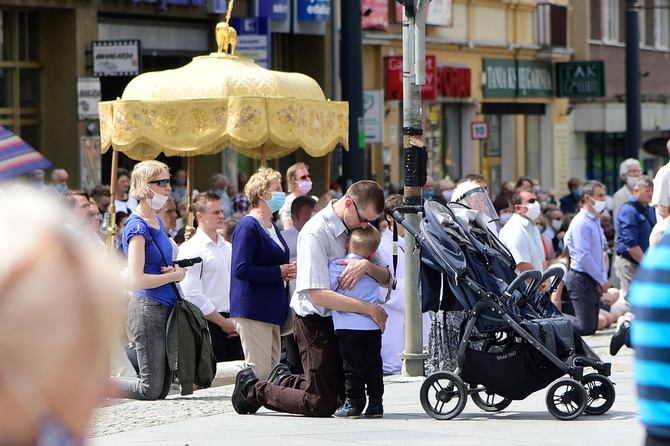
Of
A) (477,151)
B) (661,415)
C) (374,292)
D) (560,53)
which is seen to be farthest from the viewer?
(560,53)

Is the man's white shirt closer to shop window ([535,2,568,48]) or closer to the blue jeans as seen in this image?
the blue jeans

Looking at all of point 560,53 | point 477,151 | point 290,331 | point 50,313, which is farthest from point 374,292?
point 560,53

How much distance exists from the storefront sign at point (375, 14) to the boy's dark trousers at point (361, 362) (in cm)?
1942

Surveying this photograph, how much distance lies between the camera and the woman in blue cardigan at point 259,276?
9.34m

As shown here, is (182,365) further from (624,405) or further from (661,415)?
(661,415)

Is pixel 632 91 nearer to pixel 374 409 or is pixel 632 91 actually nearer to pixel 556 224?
pixel 556 224

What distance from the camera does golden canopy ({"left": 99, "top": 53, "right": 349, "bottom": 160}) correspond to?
43.6 feet

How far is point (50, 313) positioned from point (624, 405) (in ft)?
27.9

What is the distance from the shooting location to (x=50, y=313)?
128 cm

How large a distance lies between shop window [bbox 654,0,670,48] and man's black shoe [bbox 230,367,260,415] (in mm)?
36698

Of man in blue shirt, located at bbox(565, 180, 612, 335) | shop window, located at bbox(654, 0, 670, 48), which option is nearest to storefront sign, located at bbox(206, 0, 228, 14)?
man in blue shirt, located at bbox(565, 180, 612, 335)

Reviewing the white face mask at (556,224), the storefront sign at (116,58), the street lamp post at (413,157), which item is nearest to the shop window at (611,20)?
the white face mask at (556,224)

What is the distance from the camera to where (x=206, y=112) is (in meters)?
13.3

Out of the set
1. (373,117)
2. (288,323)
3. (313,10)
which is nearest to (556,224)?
(373,117)
